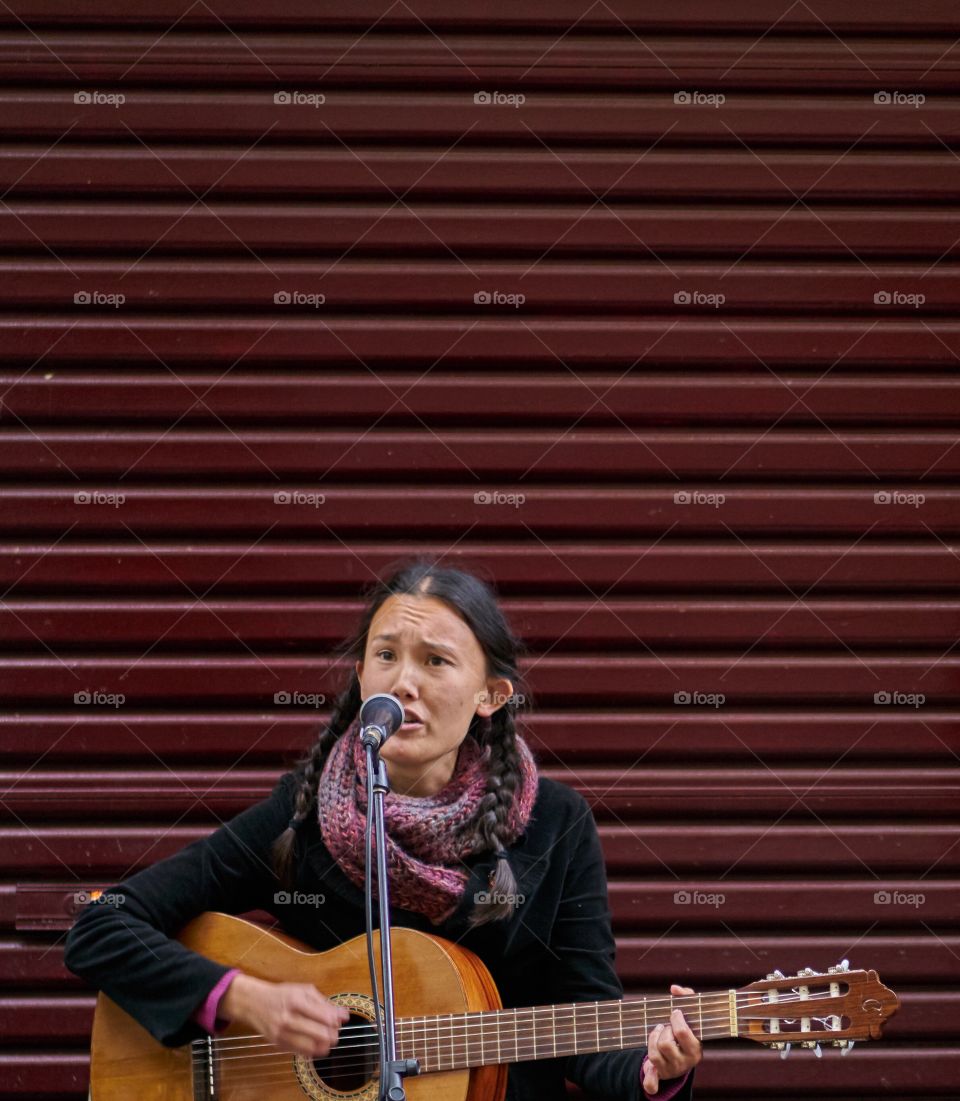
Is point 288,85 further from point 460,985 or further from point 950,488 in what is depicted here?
point 460,985

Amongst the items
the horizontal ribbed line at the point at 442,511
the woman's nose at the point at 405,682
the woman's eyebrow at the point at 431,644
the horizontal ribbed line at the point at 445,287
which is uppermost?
the horizontal ribbed line at the point at 445,287

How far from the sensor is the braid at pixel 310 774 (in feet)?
10.2

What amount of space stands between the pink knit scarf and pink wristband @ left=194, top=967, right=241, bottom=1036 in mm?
429

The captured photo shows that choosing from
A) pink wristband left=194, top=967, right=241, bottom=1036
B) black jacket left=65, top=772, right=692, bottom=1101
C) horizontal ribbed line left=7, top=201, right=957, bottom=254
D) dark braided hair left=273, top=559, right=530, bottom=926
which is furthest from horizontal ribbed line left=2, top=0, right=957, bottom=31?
pink wristband left=194, top=967, right=241, bottom=1036

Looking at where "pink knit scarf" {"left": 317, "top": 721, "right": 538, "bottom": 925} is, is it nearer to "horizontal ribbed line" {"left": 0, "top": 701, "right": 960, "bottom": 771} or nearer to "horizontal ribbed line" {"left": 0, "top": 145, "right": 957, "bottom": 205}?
"horizontal ribbed line" {"left": 0, "top": 701, "right": 960, "bottom": 771}

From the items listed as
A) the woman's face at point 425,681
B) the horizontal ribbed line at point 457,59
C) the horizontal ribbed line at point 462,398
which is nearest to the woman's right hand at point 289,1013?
the woman's face at point 425,681

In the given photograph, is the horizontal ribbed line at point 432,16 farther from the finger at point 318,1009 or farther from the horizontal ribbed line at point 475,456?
the finger at point 318,1009

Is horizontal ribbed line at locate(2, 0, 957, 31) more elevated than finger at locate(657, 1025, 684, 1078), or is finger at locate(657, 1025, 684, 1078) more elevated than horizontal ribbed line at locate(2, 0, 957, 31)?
horizontal ribbed line at locate(2, 0, 957, 31)

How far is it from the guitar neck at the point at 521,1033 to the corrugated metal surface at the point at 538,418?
1.07 metres

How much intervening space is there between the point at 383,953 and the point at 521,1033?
653mm

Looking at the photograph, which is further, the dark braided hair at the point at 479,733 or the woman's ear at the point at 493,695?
the woman's ear at the point at 493,695

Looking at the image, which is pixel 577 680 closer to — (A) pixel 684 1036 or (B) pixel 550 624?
(B) pixel 550 624

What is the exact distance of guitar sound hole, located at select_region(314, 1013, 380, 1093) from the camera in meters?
2.75

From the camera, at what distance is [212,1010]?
2736 mm
